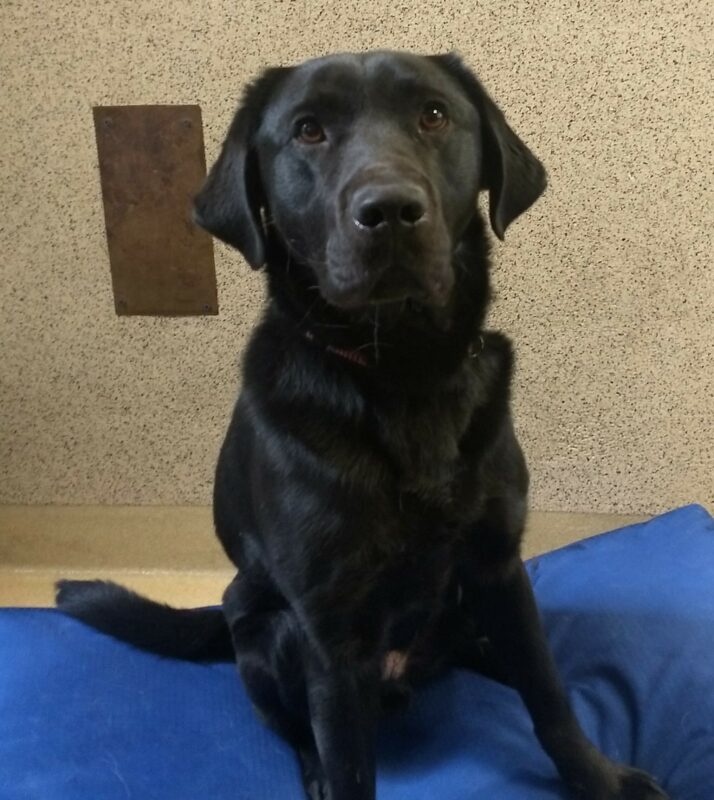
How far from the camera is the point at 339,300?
3.12ft

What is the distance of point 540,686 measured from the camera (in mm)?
1098

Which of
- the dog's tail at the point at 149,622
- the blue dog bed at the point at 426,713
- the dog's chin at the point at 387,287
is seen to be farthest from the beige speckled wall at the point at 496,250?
the dog's chin at the point at 387,287

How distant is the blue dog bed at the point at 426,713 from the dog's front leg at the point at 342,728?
0.45 ft

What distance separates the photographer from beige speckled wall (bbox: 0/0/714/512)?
1.58 m

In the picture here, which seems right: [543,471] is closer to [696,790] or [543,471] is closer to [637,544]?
[637,544]

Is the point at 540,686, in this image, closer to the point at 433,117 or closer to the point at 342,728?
the point at 342,728

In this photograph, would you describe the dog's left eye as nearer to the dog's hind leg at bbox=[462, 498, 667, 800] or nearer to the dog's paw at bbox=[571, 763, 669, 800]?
the dog's hind leg at bbox=[462, 498, 667, 800]

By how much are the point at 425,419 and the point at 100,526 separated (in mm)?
1171

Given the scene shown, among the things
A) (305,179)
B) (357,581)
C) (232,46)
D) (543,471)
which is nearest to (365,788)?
(357,581)

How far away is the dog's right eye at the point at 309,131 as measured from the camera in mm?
995

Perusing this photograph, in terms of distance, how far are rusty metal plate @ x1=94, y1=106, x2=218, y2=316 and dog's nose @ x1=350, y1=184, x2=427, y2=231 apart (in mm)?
910

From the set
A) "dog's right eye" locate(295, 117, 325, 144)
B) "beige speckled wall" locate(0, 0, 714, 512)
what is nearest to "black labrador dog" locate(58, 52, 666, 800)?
"dog's right eye" locate(295, 117, 325, 144)

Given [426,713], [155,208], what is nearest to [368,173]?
[426,713]

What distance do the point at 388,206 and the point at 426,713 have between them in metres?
0.75
